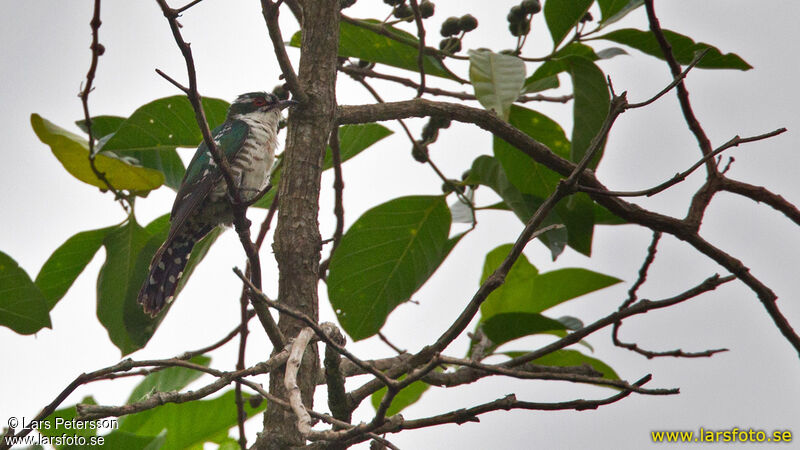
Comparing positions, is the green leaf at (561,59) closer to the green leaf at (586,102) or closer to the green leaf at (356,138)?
the green leaf at (586,102)

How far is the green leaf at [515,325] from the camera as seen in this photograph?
297cm

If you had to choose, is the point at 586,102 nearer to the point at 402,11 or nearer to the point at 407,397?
the point at 402,11

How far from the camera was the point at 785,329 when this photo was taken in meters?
2.76

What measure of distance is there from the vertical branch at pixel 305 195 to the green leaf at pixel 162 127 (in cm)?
65

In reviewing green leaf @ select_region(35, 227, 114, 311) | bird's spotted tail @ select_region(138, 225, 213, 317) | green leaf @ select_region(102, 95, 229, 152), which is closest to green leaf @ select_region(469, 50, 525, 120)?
green leaf @ select_region(102, 95, 229, 152)

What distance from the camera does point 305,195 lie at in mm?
2449

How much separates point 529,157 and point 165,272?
62.0 inches

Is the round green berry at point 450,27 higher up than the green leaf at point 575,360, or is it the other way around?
the round green berry at point 450,27

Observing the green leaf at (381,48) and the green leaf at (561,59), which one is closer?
the green leaf at (561,59)

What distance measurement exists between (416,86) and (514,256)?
63.5 inches

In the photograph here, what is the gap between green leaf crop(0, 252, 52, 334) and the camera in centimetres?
286

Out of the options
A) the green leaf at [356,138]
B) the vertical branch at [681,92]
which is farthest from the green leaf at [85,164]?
the vertical branch at [681,92]

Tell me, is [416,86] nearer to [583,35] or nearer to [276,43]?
[583,35]

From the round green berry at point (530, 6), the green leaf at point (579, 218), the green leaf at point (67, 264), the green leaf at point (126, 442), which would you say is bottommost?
the green leaf at point (126, 442)
